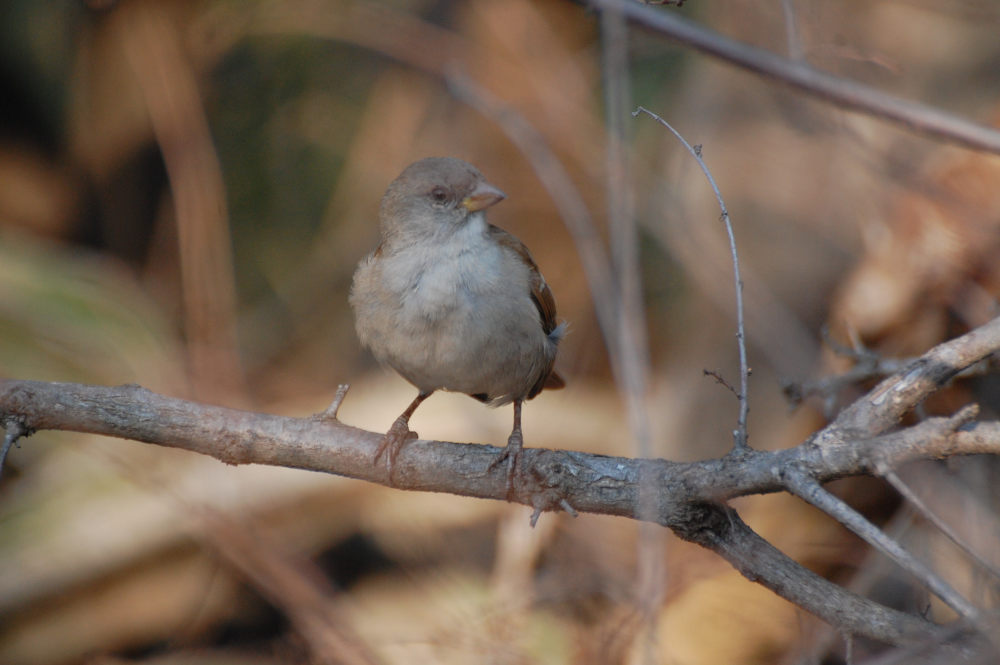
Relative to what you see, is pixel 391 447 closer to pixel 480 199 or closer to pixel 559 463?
pixel 559 463

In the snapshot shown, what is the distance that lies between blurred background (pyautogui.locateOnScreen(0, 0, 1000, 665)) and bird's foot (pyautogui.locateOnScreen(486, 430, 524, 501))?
70cm

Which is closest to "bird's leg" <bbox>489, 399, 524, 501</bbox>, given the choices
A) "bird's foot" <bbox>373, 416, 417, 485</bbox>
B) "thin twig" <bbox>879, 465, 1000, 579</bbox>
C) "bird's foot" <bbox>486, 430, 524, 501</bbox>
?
"bird's foot" <bbox>486, 430, 524, 501</bbox>

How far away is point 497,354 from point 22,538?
170 inches

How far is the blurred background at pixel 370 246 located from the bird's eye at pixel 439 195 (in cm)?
85

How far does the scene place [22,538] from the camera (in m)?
6.10

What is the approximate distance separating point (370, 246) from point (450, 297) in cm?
521

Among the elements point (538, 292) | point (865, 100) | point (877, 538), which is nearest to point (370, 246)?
point (538, 292)

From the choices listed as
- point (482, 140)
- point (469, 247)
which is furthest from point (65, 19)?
point (469, 247)

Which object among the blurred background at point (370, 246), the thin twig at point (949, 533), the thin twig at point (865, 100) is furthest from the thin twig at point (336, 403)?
the thin twig at point (949, 533)

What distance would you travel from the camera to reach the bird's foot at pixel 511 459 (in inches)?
123

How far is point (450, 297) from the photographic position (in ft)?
12.0

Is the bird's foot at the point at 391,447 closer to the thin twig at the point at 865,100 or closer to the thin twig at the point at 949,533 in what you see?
the thin twig at the point at 865,100

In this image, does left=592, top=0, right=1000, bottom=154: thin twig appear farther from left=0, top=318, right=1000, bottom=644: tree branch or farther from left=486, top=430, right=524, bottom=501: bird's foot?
left=486, top=430, right=524, bottom=501: bird's foot

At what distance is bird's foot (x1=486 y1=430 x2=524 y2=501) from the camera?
3.13m
